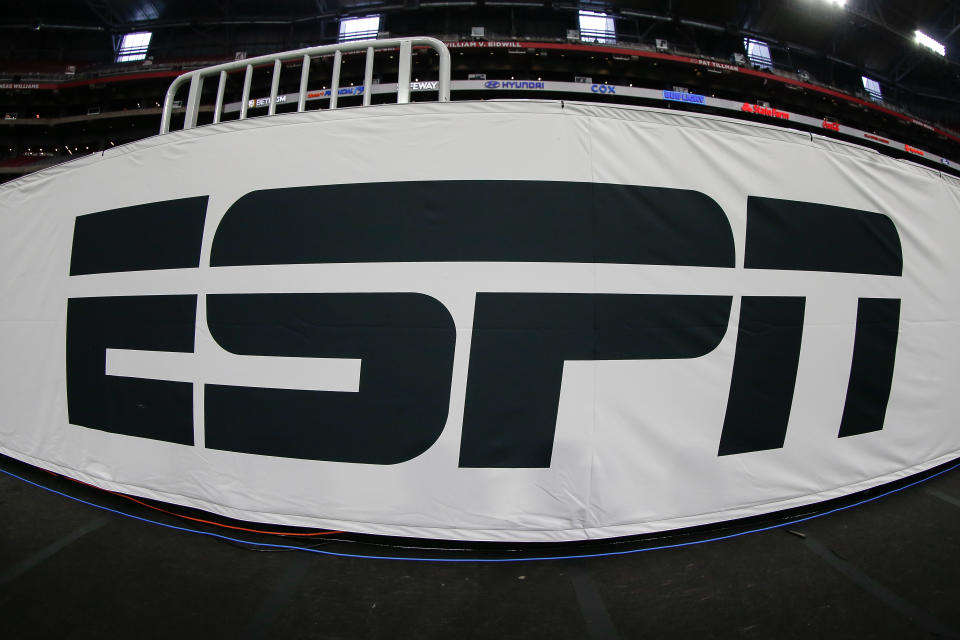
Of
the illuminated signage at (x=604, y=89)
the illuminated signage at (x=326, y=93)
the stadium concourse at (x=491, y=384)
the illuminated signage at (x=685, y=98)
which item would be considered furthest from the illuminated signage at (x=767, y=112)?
the stadium concourse at (x=491, y=384)

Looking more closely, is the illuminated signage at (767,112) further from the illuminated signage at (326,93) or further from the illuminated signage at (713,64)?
the illuminated signage at (326,93)

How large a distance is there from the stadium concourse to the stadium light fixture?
99.7 feet

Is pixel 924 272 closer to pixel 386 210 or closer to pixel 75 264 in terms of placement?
pixel 386 210

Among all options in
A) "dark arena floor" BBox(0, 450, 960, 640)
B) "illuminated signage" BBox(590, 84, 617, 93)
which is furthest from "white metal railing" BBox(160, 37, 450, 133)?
"illuminated signage" BBox(590, 84, 617, 93)

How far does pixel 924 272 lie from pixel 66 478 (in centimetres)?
602

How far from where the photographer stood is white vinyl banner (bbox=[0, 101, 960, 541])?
1721 millimetres

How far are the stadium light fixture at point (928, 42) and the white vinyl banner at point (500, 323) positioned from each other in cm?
3079

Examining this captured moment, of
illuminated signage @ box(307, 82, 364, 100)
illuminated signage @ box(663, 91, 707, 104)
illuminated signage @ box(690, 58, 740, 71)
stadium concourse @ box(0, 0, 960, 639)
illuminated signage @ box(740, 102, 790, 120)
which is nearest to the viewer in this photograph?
stadium concourse @ box(0, 0, 960, 639)

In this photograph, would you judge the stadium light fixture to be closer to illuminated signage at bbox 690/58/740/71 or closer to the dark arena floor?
illuminated signage at bbox 690/58/740/71

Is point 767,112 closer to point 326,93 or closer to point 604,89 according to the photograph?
point 604,89

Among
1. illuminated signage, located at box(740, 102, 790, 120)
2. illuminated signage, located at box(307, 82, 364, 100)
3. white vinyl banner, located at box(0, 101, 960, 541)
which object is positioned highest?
illuminated signage, located at box(740, 102, 790, 120)

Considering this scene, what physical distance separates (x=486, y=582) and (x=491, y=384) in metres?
0.88

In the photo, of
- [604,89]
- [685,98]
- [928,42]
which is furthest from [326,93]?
[928,42]

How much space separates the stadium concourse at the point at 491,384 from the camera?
58.0 inches
